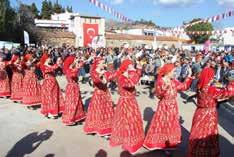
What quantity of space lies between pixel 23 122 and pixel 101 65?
310cm

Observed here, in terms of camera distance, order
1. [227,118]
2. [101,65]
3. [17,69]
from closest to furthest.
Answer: [101,65], [227,118], [17,69]

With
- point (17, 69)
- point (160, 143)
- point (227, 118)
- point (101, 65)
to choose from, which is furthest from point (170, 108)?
point (17, 69)

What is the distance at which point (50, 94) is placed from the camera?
31.6 ft

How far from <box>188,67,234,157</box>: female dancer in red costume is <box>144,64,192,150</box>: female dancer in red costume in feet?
2.29

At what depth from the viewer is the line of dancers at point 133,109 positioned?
591 cm

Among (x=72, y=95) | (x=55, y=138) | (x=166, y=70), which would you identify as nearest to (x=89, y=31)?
(x=72, y=95)

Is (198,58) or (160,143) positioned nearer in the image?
(160,143)

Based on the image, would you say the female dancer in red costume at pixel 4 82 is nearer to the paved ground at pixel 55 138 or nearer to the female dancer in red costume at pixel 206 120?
the paved ground at pixel 55 138

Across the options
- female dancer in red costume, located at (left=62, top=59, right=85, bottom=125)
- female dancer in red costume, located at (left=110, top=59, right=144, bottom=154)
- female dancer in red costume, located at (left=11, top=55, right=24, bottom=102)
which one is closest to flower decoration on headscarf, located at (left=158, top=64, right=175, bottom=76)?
female dancer in red costume, located at (left=110, top=59, right=144, bottom=154)

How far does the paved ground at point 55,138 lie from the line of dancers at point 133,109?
0.26 m

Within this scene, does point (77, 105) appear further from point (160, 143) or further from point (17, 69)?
point (17, 69)

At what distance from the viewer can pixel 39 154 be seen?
23.3ft

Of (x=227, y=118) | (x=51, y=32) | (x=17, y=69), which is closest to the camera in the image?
(x=227, y=118)

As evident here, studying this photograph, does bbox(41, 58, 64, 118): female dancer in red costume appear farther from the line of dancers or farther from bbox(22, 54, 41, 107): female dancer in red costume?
bbox(22, 54, 41, 107): female dancer in red costume
